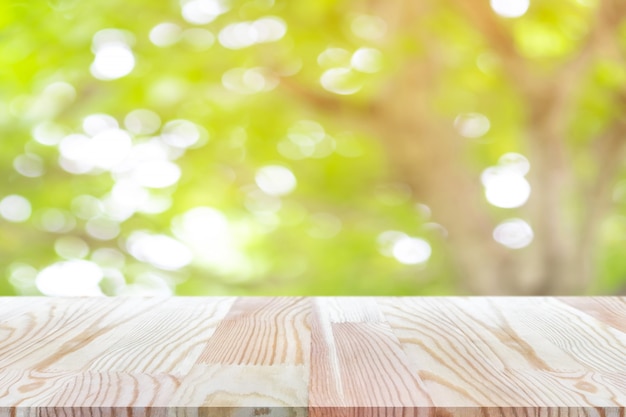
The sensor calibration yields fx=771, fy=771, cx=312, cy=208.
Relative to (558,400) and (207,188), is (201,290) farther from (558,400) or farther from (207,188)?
(558,400)

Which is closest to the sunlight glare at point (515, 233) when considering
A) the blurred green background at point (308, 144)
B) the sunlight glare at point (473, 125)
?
the blurred green background at point (308, 144)

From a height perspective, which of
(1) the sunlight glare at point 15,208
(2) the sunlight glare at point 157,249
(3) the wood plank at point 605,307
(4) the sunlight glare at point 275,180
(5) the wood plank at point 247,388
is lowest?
(5) the wood plank at point 247,388

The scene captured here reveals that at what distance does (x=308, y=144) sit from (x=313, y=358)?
3.75 m

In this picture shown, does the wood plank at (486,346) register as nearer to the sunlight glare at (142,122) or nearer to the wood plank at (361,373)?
the wood plank at (361,373)

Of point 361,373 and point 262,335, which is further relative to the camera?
point 262,335

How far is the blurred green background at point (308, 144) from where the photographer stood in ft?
10.4

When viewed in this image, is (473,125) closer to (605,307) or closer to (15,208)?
(15,208)

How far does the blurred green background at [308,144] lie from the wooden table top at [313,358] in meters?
2.05

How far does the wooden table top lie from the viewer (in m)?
0.50

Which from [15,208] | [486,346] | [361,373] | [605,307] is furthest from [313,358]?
[15,208]

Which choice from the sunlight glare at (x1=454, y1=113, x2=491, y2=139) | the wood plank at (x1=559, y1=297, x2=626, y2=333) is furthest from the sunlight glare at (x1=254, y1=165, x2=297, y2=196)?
the wood plank at (x1=559, y1=297, x2=626, y2=333)

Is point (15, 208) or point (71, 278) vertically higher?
point (15, 208)

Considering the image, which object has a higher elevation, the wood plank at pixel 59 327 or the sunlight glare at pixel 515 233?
the sunlight glare at pixel 515 233

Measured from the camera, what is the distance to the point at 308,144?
4.35 meters
